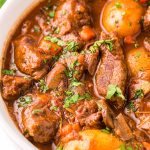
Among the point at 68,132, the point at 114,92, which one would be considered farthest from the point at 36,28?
the point at 68,132

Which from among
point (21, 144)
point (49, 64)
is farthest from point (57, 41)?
point (21, 144)

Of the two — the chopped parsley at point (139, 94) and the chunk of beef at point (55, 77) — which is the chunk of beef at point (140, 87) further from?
the chunk of beef at point (55, 77)

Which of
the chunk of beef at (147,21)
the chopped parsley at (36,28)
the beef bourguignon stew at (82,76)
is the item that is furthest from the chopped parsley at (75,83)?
the chunk of beef at (147,21)

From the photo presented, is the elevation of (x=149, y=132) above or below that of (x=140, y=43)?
below

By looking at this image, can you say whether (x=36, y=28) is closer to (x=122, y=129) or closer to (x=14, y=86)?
(x=14, y=86)

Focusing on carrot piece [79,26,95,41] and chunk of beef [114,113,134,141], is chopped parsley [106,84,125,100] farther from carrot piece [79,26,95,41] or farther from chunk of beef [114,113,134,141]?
carrot piece [79,26,95,41]

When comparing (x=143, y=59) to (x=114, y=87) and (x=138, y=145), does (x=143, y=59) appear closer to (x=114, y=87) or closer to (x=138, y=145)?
(x=114, y=87)

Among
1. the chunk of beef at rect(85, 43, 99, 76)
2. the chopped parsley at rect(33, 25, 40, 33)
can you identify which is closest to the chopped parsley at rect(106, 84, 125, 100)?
the chunk of beef at rect(85, 43, 99, 76)

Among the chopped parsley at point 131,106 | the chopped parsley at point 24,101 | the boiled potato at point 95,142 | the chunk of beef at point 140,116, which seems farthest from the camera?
the chopped parsley at point 24,101
